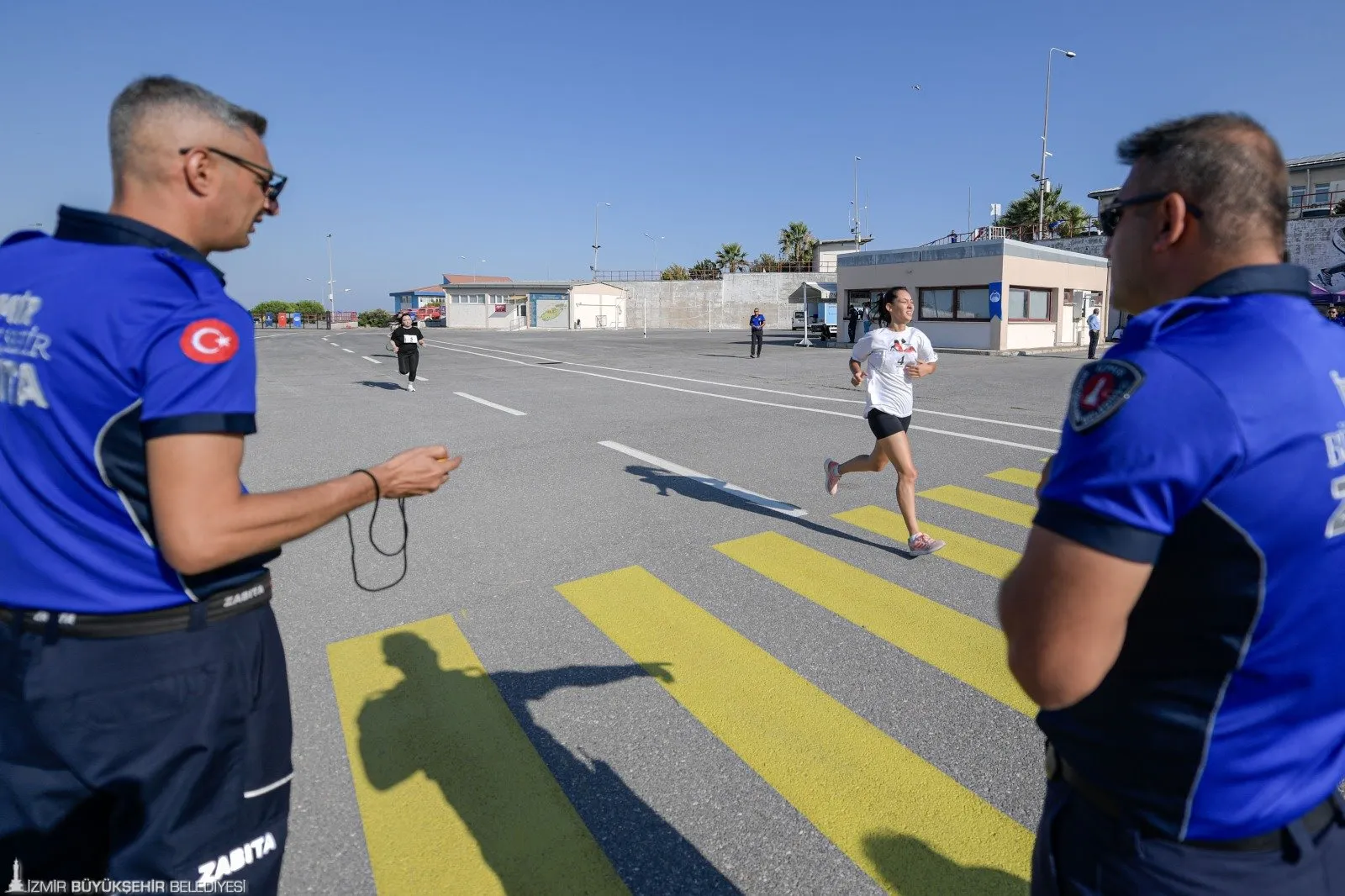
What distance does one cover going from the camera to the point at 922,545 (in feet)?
18.2

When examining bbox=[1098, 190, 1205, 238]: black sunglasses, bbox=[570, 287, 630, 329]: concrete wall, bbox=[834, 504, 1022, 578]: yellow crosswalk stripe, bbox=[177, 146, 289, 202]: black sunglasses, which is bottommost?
bbox=[834, 504, 1022, 578]: yellow crosswalk stripe

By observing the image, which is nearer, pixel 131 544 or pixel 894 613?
pixel 131 544

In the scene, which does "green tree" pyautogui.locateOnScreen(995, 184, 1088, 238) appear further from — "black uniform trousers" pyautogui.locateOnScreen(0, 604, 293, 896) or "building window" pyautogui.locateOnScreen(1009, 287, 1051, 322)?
"black uniform trousers" pyautogui.locateOnScreen(0, 604, 293, 896)

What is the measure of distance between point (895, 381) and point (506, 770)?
14.1ft

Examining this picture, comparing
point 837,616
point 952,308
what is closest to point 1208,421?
point 837,616

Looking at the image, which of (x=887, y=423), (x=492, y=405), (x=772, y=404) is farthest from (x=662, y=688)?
(x=492, y=405)

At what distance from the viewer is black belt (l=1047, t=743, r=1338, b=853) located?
1.23 m

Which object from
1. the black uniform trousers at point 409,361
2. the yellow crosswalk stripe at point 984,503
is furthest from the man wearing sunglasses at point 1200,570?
the black uniform trousers at point 409,361

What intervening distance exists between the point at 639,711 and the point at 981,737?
1495 mm

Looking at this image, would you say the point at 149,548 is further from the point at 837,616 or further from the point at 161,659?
the point at 837,616

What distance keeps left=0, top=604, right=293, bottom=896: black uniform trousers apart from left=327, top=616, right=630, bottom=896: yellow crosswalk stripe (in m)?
1.05

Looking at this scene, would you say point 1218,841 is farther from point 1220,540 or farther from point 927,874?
point 927,874

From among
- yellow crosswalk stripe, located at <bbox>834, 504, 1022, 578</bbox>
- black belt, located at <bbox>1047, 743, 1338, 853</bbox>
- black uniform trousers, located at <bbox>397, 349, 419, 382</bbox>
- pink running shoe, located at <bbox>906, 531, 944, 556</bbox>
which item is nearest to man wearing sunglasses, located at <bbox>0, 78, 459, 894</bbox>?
black belt, located at <bbox>1047, 743, 1338, 853</bbox>

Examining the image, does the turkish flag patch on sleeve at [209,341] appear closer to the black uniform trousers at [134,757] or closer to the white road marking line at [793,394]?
the black uniform trousers at [134,757]
